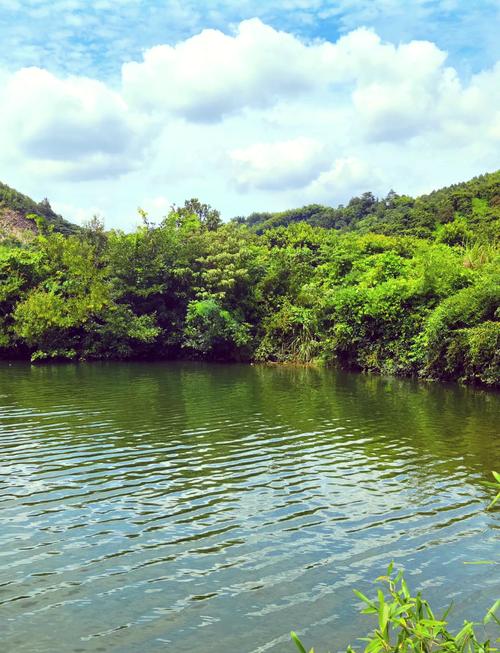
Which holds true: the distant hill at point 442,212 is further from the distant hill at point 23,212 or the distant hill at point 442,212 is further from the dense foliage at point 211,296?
the distant hill at point 23,212

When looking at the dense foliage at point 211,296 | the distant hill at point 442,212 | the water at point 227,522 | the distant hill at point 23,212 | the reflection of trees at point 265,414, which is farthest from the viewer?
the distant hill at point 23,212

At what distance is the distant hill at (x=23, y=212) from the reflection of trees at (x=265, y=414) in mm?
51865

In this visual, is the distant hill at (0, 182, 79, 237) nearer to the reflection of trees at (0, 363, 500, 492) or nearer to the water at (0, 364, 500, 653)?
the reflection of trees at (0, 363, 500, 492)

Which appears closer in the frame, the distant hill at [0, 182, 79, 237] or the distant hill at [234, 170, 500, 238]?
the distant hill at [234, 170, 500, 238]

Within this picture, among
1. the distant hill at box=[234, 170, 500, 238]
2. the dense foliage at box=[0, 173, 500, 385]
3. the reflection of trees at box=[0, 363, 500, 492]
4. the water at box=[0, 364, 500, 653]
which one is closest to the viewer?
the water at box=[0, 364, 500, 653]

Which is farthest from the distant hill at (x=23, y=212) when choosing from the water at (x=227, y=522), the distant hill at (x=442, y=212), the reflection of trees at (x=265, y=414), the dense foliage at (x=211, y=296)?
the water at (x=227, y=522)

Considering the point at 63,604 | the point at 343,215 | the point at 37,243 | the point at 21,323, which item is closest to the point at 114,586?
the point at 63,604

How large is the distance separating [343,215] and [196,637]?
7503 centimetres

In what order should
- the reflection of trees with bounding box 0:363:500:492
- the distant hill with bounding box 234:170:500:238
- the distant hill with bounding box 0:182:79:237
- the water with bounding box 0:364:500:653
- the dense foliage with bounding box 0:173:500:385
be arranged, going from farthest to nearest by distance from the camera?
the distant hill with bounding box 0:182:79:237
the distant hill with bounding box 234:170:500:238
the dense foliage with bounding box 0:173:500:385
the reflection of trees with bounding box 0:363:500:492
the water with bounding box 0:364:500:653

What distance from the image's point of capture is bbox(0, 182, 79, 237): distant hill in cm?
7450

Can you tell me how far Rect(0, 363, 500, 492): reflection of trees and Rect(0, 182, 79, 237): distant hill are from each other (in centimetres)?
5186

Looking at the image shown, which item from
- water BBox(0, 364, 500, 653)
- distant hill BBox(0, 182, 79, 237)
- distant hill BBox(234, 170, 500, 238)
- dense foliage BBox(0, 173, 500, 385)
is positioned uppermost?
distant hill BBox(0, 182, 79, 237)

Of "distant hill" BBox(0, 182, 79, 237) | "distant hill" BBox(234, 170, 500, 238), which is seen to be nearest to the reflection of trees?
"distant hill" BBox(234, 170, 500, 238)

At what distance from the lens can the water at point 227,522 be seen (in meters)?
5.63
